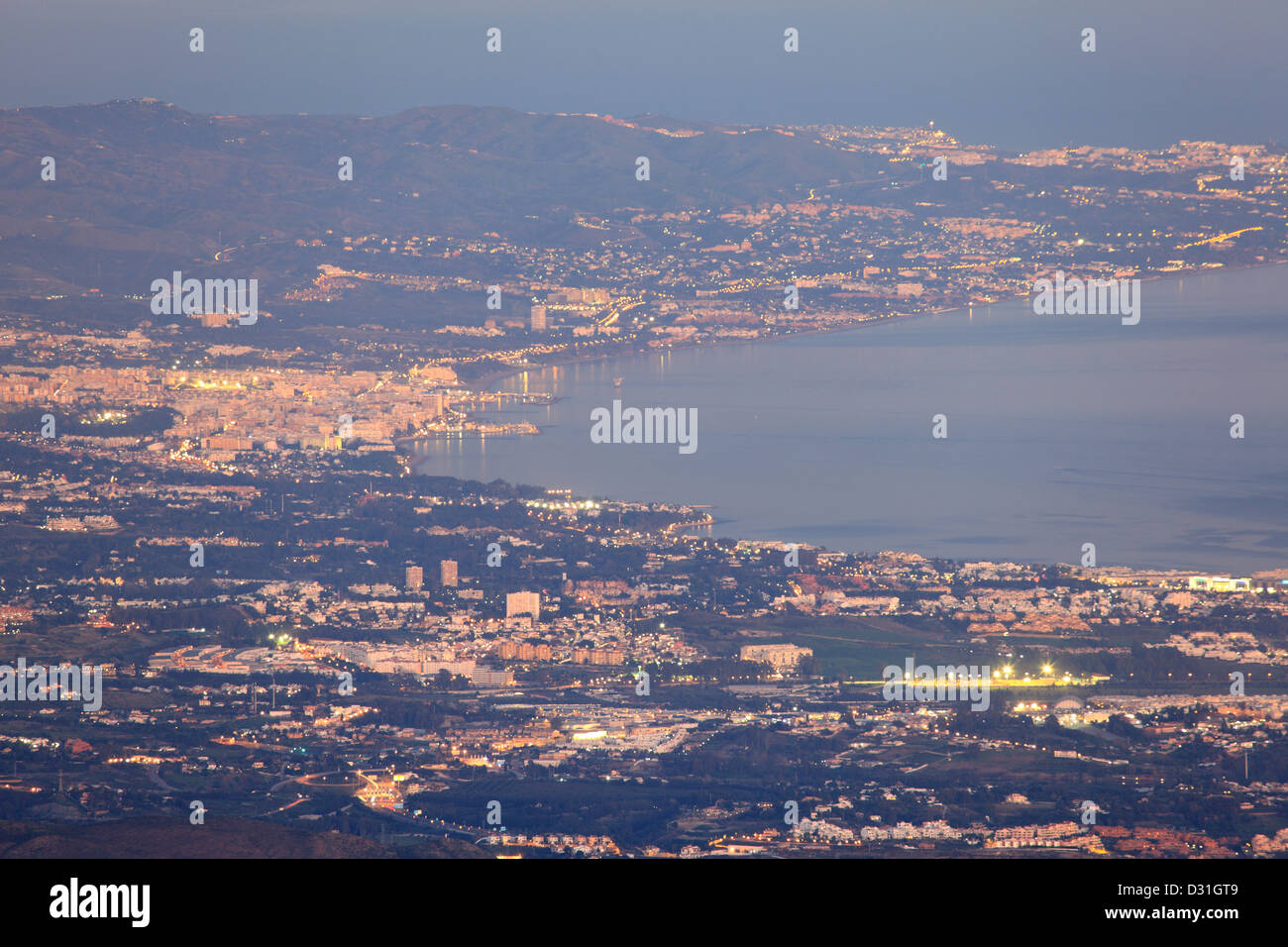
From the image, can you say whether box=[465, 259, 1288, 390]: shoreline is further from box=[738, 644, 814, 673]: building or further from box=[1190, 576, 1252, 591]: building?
box=[738, 644, 814, 673]: building

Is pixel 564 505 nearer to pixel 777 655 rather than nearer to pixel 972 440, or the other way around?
pixel 777 655

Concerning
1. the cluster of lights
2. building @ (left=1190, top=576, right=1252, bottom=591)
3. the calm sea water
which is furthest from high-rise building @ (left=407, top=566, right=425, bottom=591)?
building @ (left=1190, top=576, right=1252, bottom=591)

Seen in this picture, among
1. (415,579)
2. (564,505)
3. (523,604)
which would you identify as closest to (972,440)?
(564,505)

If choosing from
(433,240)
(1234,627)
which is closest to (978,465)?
(1234,627)
